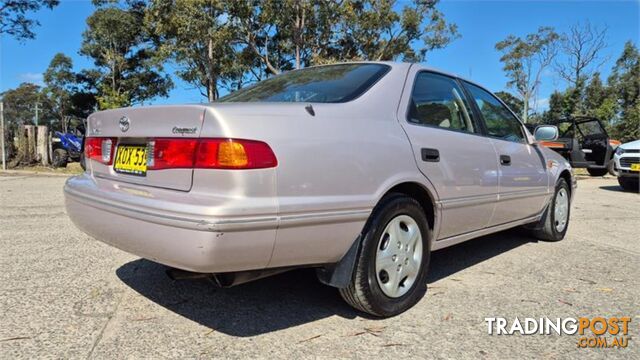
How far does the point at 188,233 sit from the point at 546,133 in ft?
11.9

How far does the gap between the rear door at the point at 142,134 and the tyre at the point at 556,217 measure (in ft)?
12.2

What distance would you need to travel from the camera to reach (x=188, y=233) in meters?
2.01

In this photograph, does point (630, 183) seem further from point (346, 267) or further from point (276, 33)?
point (276, 33)

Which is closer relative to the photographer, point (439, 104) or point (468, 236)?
point (439, 104)

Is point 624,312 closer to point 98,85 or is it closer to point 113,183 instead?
point 113,183

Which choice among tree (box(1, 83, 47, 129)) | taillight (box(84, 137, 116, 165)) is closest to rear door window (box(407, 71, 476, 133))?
taillight (box(84, 137, 116, 165))

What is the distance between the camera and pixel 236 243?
79.6 inches

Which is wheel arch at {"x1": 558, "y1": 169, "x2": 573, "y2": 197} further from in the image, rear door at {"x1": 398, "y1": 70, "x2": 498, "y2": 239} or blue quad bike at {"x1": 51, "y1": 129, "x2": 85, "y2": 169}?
blue quad bike at {"x1": 51, "y1": 129, "x2": 85, "y2": 169}

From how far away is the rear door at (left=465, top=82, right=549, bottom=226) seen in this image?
3678 millimetres

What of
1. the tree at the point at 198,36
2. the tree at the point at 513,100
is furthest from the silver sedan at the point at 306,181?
the tree at the point at 513,100

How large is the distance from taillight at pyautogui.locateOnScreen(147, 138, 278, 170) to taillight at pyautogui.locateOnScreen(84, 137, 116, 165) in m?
0.72

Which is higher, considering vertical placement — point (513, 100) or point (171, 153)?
point (513, 100)

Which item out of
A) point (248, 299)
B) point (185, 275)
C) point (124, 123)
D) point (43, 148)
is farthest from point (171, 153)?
point (43, 148)

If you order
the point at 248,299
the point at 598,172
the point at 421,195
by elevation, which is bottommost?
the point at 248,299
